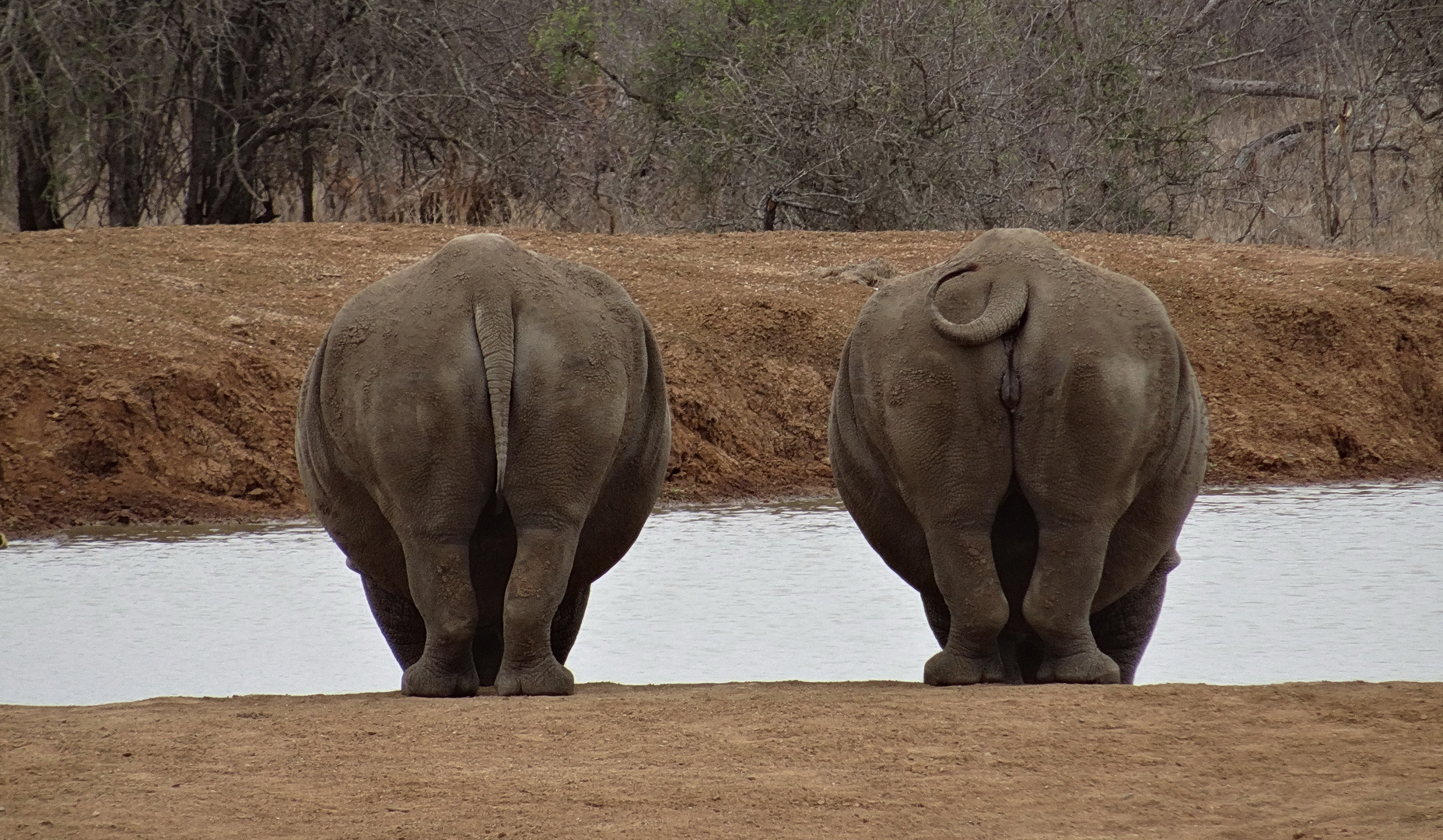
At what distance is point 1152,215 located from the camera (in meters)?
20.9

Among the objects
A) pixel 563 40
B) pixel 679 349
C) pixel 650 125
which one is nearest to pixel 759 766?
pixel 679 349

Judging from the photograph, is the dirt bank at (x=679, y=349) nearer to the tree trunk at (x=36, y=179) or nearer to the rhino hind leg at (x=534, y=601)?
the tree trunk at (x=36, y=179)

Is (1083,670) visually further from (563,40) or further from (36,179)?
(563,40)

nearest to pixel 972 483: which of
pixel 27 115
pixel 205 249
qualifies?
pixel 205 249

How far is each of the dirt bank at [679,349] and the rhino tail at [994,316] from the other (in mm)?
7650

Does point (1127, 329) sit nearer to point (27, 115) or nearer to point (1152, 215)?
point (27, 115)

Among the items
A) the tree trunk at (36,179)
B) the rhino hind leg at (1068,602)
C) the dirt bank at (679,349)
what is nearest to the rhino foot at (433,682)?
the rhino hind leg at (1068,602)

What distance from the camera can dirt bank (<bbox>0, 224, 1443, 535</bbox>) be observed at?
1242cm

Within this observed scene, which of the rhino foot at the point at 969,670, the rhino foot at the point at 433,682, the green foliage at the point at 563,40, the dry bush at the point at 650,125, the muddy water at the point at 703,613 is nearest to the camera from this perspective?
the rhino foot at the point at 433,682

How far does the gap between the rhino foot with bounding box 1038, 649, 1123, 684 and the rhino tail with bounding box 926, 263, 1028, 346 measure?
1.05 meters

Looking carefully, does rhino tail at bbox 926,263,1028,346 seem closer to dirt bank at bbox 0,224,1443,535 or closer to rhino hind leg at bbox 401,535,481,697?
rhino hind leg at bbox 401,535,481,697

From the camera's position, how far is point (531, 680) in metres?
5.59

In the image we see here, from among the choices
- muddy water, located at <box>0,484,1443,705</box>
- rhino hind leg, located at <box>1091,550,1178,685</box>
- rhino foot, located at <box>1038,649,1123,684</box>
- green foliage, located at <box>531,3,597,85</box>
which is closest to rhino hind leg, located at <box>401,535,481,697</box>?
muddy water, located at <box>0,484,1443,705</box>

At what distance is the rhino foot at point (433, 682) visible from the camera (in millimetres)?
5699
